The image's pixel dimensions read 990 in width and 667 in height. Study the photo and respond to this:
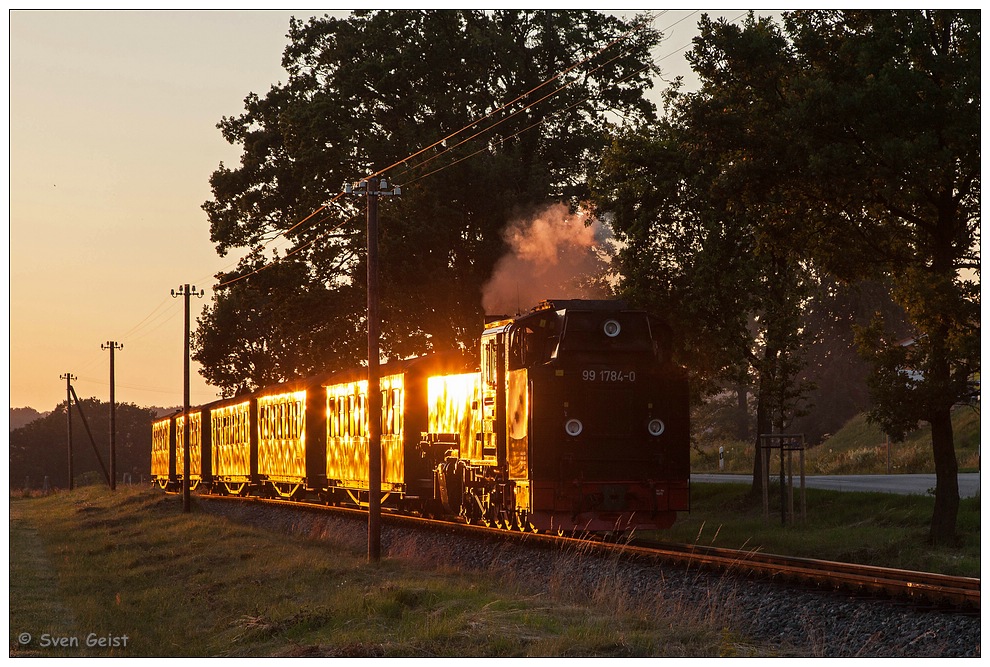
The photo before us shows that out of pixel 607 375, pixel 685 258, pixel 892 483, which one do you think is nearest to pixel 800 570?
pixel 607 375

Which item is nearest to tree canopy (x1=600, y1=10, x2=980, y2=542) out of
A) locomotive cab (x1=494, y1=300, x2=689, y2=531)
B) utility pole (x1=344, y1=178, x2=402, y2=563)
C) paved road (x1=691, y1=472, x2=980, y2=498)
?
locomotive cab (x1=494, y1=300, x2=689, y2=531)

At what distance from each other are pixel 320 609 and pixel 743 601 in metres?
5.92

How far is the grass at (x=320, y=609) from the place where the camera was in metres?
14.1

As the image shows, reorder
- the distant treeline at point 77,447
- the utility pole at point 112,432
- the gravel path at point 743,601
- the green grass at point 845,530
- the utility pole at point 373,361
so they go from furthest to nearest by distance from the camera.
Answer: the distant treeline at point 77,447 < the utility pole at point 112,432 < the utility pole at point 373,361 < the green grass at point 845,530 < the gravel path at point 743,601

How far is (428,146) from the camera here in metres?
45.5

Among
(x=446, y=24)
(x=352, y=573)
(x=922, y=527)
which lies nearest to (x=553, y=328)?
(x=352, y=573)

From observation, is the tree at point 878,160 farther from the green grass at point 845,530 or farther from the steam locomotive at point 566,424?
the steam locomotive at point 566,424

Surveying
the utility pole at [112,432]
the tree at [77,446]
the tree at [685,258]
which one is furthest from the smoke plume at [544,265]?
the tree at [77,446]

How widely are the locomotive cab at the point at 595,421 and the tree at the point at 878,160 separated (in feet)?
13.9

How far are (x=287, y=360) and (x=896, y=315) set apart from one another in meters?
41.8

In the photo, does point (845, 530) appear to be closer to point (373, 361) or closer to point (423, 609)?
point (373, 361)

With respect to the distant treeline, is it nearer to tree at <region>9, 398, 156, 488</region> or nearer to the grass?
tree at <region>9, 398, 156, 488</region>

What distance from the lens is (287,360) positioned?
88.7 metres

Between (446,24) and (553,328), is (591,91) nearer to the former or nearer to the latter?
(446,24)
